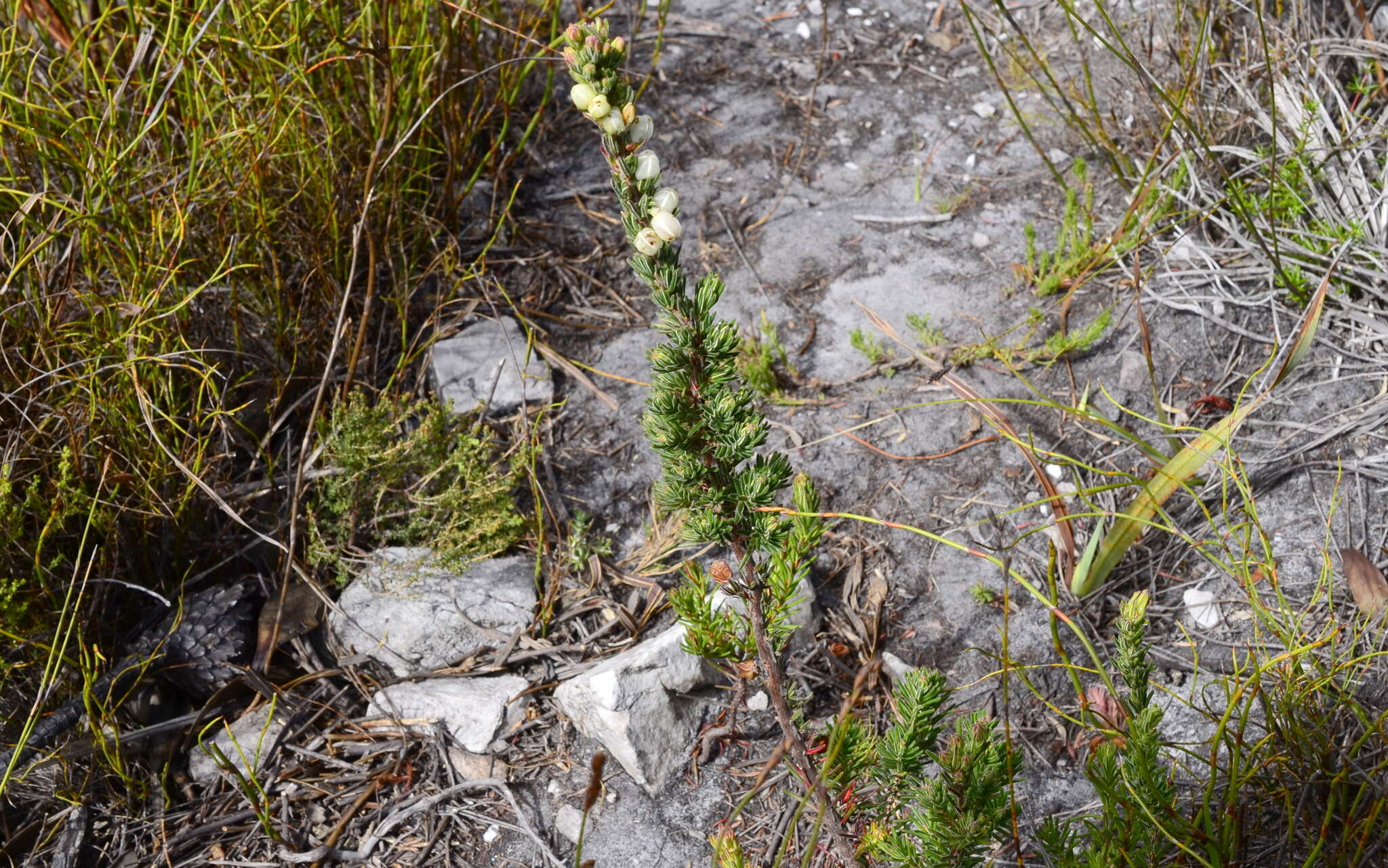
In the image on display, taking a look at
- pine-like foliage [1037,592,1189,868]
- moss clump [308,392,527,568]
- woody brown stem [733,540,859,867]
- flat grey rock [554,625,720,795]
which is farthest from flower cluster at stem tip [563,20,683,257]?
moss clump [308,392,527,568]

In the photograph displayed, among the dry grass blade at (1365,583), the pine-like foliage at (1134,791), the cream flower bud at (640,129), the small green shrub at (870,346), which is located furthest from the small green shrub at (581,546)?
the dry grass blade at (1365,583)

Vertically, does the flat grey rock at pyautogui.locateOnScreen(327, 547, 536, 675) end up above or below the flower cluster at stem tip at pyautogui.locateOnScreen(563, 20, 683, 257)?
below

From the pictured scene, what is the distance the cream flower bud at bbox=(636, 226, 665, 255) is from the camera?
1.21m

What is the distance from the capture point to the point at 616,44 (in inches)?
46.5

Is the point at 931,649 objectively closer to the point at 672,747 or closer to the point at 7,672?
the point at 672,747

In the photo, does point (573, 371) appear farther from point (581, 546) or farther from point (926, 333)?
point (926, 333)

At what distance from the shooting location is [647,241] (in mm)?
1208

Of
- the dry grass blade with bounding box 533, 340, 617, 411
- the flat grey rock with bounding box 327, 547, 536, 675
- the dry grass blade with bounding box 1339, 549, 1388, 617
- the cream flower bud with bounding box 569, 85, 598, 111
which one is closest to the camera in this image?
the cream flower bud with bounding box 569, 85, 598, 111

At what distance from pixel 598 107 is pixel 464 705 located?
154cm

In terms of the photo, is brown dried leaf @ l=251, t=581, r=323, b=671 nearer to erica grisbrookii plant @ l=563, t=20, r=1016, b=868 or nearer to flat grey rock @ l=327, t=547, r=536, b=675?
flat grey rock @ l=327, t=547, r=536, b=675

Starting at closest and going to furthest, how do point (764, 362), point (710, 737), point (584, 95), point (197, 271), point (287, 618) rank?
point (584, 95) → point (710, 737) → point (287, 618) → point (197, 271) → point (764, 362)

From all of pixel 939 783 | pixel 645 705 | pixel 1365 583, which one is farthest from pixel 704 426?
pixel 1365 583

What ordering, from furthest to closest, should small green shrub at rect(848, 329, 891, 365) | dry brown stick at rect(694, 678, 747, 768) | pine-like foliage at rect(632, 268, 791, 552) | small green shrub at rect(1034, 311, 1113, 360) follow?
small green shrub at rect(848, 329, 891, 365) → small green shrub at rect(1034, 311, 1113, 360) → dry brown stick at rect(694, 678, 747, 768) → pine-like foliage at rect(632, 268, 791, 552)

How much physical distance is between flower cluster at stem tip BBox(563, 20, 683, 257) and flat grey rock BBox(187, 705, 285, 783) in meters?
1.54
